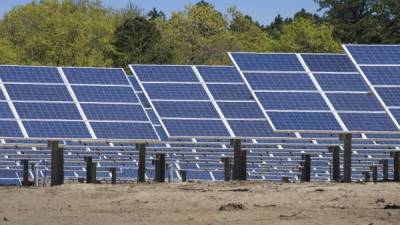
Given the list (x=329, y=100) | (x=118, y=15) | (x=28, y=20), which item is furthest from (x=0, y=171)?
(x=118, y=15)

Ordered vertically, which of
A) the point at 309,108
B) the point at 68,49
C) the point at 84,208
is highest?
the point at 68,49

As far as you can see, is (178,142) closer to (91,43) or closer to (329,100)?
(329,100)

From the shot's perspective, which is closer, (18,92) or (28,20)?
(18,92)

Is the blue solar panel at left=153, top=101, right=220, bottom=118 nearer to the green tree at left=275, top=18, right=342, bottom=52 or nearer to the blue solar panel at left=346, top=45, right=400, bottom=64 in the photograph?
the blue solar panel at left=346, top=45, right=400, bottom=64

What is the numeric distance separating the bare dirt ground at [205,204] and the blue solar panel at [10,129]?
500cm

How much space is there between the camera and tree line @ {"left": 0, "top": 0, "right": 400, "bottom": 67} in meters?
68.9

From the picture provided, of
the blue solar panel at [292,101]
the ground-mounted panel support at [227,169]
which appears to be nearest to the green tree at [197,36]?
the ground-mounted panel support at [227,169]

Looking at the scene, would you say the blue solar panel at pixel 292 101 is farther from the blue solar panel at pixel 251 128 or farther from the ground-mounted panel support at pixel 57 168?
the ground-mounted panel support at pixel 57 168

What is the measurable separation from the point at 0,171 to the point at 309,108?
15.8 metres

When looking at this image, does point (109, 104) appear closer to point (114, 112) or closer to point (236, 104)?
point (114, 112)

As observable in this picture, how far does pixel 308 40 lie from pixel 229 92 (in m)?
45.2

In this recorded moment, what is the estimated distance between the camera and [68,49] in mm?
74812

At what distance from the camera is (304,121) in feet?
92.4

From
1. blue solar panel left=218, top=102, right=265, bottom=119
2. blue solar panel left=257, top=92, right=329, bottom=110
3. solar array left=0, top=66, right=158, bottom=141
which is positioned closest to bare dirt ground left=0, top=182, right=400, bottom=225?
solar array left=0, top=66, right=158, bottom=141
